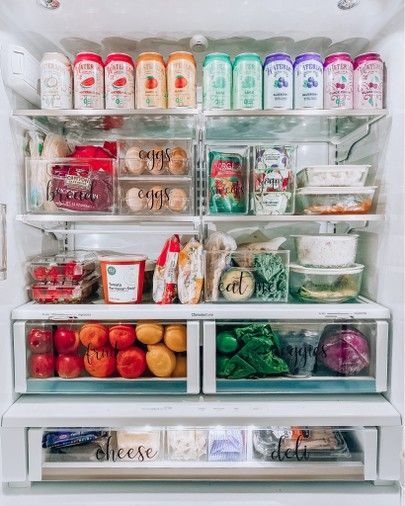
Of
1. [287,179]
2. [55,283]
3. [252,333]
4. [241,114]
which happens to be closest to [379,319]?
[252,333]

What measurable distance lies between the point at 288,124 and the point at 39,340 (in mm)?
1099

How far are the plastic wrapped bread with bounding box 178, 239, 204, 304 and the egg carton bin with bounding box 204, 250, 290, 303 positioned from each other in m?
0.04

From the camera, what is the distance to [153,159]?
4.33 feet

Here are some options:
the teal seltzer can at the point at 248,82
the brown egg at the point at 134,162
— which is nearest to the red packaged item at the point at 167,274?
the brown egg at the point at 134,162

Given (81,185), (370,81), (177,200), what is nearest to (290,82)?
(370,81)

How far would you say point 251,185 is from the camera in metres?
1.34

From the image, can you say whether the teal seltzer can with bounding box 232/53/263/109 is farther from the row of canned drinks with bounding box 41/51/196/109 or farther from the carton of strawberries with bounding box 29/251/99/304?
the carton of strawberries with bounding box 29/251/99/304

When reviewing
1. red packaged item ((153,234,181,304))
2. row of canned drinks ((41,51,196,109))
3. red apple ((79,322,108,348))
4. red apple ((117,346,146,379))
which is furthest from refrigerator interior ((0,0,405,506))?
red packaged item ((153,234,181,304))

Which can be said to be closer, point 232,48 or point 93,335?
point 93,335

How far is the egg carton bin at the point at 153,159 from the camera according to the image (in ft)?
4.31

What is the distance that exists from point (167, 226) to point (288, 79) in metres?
0.69

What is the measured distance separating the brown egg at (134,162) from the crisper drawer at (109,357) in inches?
19.0

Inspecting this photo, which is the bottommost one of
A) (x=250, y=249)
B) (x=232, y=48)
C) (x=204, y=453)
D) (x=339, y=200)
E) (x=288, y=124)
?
(x=204, y=453)

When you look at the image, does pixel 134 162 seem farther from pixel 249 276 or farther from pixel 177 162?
pixel 249 276
